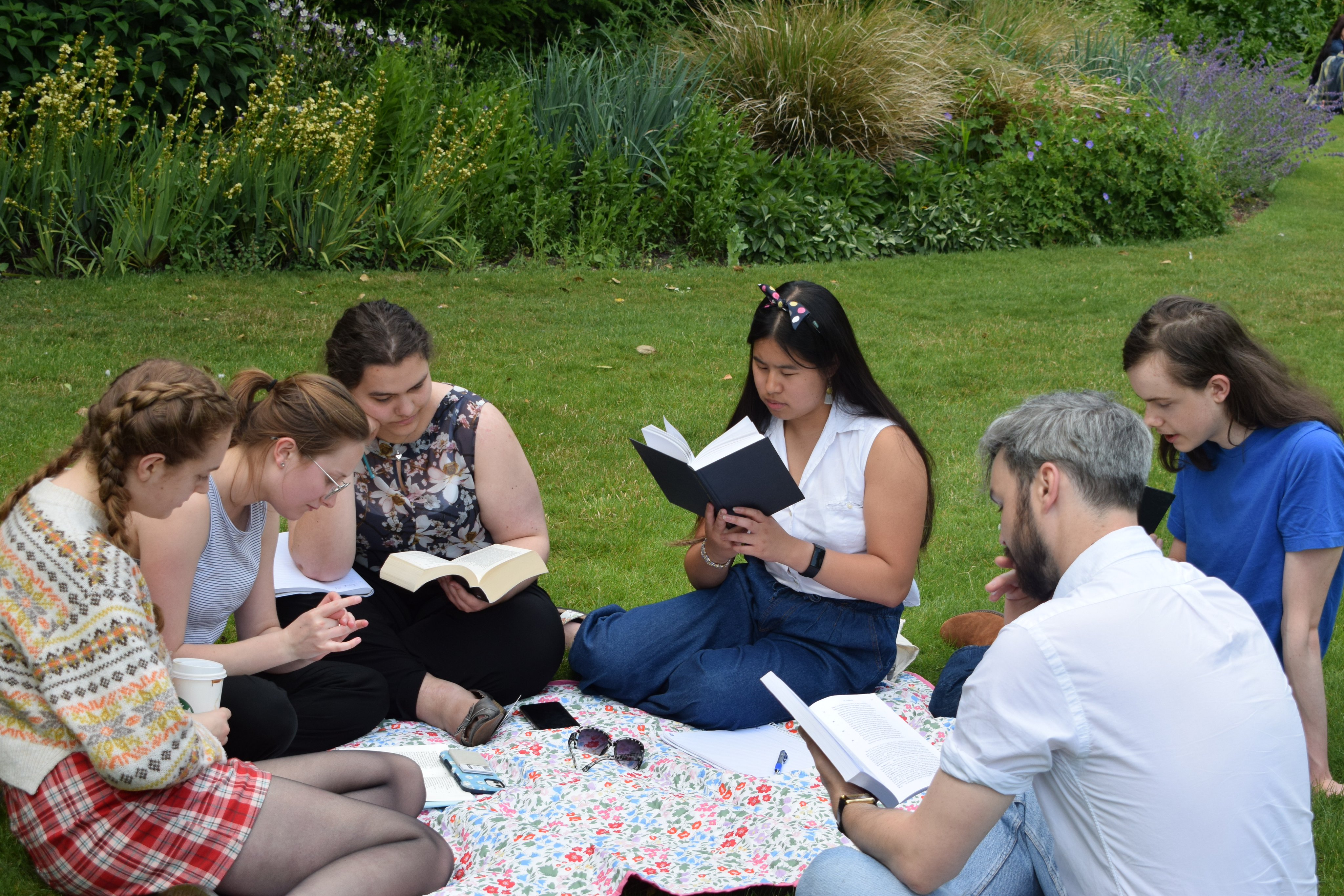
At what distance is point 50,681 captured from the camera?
2.36m

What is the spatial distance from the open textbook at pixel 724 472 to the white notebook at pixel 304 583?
1.14 m

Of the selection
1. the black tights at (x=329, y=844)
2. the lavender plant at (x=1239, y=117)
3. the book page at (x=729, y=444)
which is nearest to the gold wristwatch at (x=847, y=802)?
the black tights at (x=329, y=844)

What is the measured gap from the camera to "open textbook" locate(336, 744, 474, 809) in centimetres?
339

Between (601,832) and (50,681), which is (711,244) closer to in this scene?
(601,832)

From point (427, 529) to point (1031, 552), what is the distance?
2418mm

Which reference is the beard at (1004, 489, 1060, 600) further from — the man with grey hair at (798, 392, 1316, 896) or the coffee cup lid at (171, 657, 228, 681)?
the coffee cup lid at (171, 657, 228, 681)

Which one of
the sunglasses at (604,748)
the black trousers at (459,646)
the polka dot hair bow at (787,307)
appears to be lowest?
the sunglasses at (604,748)

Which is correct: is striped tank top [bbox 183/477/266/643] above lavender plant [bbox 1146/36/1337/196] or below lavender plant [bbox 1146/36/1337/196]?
below

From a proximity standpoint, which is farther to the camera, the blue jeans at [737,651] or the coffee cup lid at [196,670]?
the blue jeans at [737,651]

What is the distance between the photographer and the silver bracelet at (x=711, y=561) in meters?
3.96

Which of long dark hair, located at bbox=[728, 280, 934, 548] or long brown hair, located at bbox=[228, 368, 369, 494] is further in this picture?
long dark hair, located at bbox=[728, 280, 934, 548]

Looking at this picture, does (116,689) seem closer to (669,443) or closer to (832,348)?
(669,443)

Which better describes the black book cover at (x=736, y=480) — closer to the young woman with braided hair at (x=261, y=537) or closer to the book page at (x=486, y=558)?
the book page at (x=486, y=558)

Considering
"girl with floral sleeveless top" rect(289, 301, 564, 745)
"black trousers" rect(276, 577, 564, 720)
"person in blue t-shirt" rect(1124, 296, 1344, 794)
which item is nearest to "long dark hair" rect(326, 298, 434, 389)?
"girl with floral sleeveless top" rect(289, 301, 564, 745)
